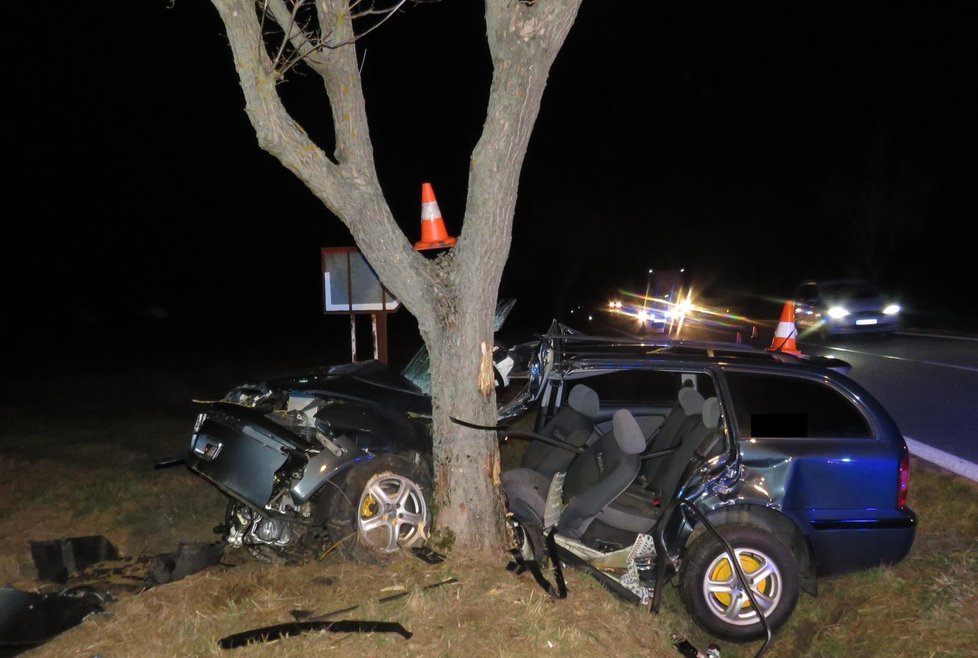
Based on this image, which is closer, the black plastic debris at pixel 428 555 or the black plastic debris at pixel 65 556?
the black plastic debris at pixel 428 555

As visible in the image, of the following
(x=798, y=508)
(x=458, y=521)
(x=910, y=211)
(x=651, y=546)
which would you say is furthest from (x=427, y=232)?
(x=910, y=211)

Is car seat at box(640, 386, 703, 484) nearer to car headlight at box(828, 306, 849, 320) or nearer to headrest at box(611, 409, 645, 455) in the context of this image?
headrest at box(611, 409, 645, 455)

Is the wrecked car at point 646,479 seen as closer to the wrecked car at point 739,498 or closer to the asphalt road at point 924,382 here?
the wrecked car at point 739,498

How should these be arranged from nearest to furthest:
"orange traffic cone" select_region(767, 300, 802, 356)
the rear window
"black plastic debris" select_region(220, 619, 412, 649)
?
1. "black plastic debris" select_region(220, 619, 412, 649)
2. "orange traffic cone" select_region(767, 300, 802, 356)
3. the rear window

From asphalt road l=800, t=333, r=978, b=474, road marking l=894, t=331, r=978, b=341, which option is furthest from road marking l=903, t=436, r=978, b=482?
road marking l=894, t=331, r=978, b=341

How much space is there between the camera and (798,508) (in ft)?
17.1

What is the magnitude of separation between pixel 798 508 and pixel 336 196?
3268 millimetres

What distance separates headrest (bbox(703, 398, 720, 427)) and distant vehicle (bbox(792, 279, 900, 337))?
16261 millimetres

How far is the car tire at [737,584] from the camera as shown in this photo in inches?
199

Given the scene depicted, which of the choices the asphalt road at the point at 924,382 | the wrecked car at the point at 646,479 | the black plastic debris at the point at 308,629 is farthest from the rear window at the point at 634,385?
the black plastic debris at the point at 308,629

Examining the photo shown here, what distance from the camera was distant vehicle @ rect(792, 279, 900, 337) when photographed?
20.4m

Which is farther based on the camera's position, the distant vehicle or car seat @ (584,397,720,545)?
the distant vehicle

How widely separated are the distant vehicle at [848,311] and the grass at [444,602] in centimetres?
1330

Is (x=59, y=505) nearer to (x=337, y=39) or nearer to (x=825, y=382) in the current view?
(x=337, y=39)
